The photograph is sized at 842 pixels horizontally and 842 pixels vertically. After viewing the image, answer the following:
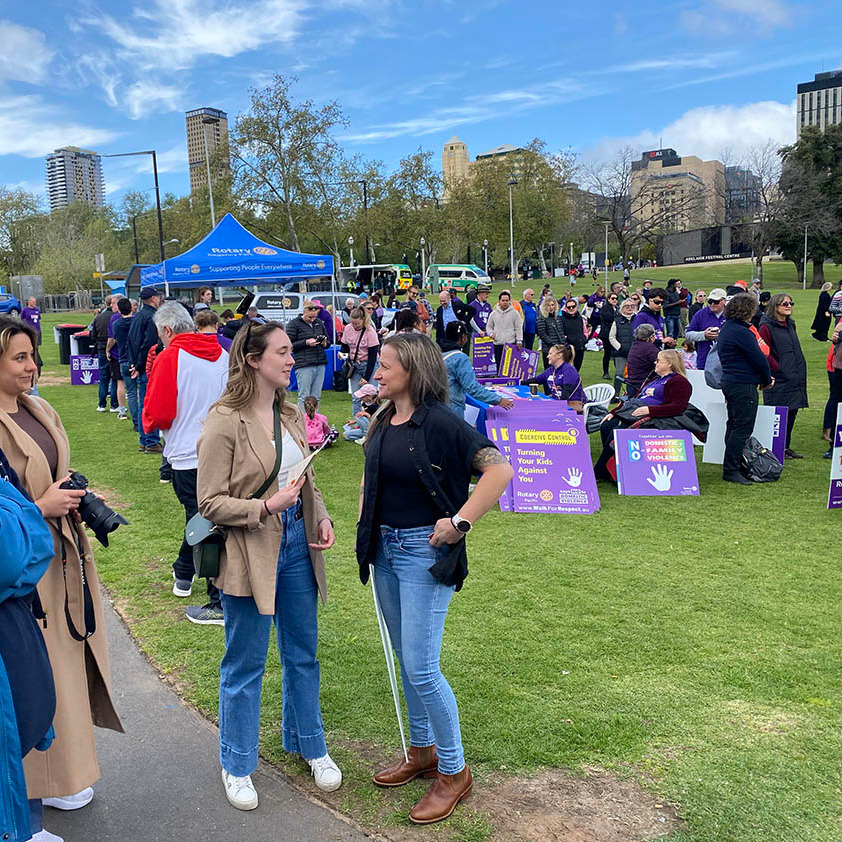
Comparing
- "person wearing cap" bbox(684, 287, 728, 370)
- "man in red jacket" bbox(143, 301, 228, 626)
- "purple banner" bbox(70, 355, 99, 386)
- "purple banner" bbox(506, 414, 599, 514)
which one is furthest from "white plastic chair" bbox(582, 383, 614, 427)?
"purple banner" bbox(70, 355, 99, 386)

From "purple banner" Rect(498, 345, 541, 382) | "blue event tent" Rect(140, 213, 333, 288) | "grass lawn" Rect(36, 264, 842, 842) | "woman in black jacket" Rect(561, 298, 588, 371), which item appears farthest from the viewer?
"blue event tent" Rect(140, 213, 333, 288)

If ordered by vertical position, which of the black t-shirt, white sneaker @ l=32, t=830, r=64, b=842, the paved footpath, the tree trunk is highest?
the tree trunk

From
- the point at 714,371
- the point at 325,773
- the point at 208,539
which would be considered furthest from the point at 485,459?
the point at 714,371

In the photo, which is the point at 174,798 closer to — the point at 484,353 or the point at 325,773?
the point at 325,773

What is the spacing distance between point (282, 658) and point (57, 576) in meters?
1.02

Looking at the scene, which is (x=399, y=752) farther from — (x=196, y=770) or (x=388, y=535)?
(x=388, y=535)

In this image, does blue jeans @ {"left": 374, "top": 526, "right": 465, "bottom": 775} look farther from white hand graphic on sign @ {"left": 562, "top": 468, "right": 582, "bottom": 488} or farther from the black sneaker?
white hand graphic on sign @ {"left": 562, "top": 468, "right": 582, "bottom": 488}

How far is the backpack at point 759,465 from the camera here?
28.7ft

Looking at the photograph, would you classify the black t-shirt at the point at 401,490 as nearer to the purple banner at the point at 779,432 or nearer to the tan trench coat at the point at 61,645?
the tan trench coat at the point at 61,645

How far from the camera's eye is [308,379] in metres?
11.0

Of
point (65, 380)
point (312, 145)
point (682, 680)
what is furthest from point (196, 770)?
point (312, 145)

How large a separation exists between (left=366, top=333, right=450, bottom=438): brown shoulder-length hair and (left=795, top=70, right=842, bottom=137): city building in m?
215

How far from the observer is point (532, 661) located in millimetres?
4559

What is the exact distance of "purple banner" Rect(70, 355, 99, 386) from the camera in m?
18.6
